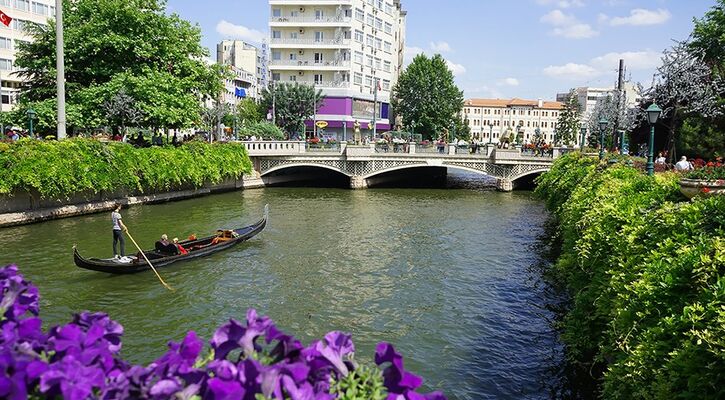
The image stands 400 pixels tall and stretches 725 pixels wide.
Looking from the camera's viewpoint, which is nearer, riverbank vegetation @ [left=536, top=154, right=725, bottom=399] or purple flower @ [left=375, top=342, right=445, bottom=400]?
purple flower @ [left=375, top=342, right=445, bottom=400]

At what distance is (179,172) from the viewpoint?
110 ft

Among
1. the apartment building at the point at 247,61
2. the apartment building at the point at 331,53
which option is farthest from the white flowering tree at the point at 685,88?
the apartment building at the point at 247,61

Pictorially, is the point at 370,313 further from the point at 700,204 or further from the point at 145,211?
the point at 145,211

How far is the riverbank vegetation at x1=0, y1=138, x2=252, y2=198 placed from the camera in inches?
932

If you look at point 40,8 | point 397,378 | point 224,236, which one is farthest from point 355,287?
point 40,8

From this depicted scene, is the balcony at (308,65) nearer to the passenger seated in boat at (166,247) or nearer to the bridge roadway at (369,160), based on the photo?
the bridge roadway at (369,160)

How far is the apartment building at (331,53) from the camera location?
220 ft

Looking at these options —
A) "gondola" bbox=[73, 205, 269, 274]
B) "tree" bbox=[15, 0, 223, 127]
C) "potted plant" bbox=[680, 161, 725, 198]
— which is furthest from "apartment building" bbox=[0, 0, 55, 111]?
"potted plant" bbox=[680, 161, 725, 198]

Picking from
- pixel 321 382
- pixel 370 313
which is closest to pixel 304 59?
pixel 370 313

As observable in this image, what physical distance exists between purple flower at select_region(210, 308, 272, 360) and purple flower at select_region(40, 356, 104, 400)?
439mm

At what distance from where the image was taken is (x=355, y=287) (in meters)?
17.3

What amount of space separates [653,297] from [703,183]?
566cm

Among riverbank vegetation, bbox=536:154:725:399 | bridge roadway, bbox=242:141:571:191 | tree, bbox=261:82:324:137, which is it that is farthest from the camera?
tree, bbox=261:82:324:137

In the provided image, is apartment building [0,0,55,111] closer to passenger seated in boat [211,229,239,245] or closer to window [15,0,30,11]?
window [15,0,30,11]
